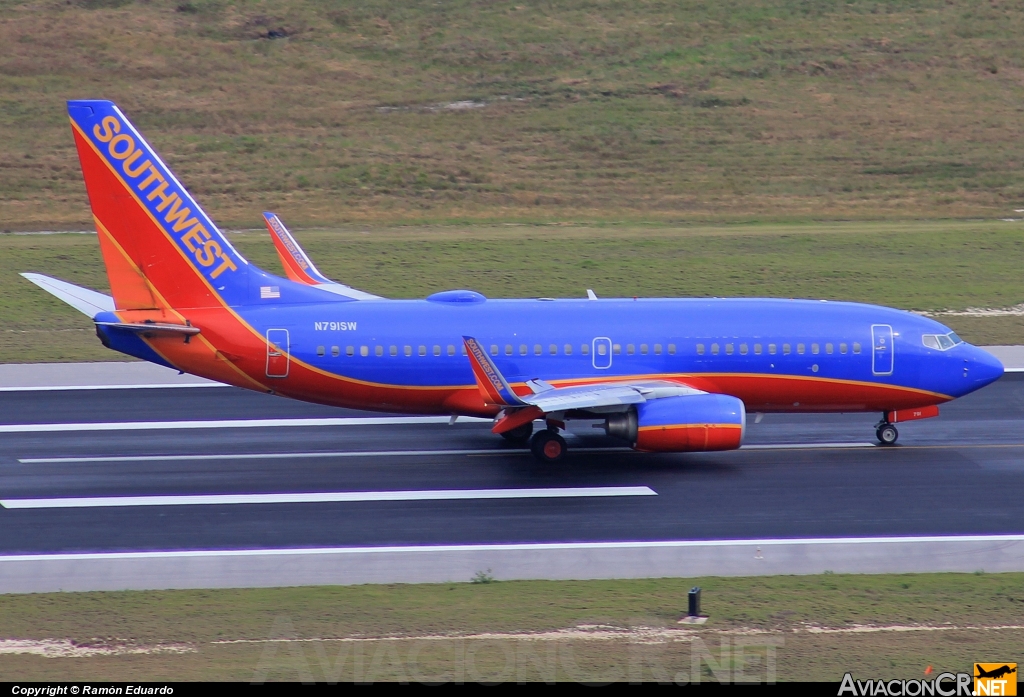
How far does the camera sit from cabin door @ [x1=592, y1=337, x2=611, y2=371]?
27.5 metres

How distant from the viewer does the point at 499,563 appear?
20.5m

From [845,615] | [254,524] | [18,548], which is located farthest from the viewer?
[254,524]

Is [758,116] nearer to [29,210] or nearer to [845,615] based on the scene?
[29,210]

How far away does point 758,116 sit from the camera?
8006cm

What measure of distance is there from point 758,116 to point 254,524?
63.7m

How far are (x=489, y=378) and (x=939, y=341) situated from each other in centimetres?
1103

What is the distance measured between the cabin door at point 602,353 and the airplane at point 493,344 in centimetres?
3

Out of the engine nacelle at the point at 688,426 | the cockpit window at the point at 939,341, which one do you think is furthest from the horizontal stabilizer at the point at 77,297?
the cockpit window at the point at 939,341

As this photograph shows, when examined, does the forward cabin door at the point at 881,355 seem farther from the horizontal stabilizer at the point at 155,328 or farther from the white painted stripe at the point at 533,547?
the horizontal stabilizer at the point at 155,328

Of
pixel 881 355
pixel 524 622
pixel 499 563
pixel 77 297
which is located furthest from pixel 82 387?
pixel 881 355

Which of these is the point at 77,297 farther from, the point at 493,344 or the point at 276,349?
the point at 493,344

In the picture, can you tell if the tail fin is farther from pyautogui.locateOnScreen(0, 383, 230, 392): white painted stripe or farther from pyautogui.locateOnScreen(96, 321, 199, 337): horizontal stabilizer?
pyautogui.locateOnScreen(0, 383, 230, 392): white painted stripe

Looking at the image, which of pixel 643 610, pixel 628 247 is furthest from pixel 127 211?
pixel 628 247

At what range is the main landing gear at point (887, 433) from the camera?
94.8 feet
